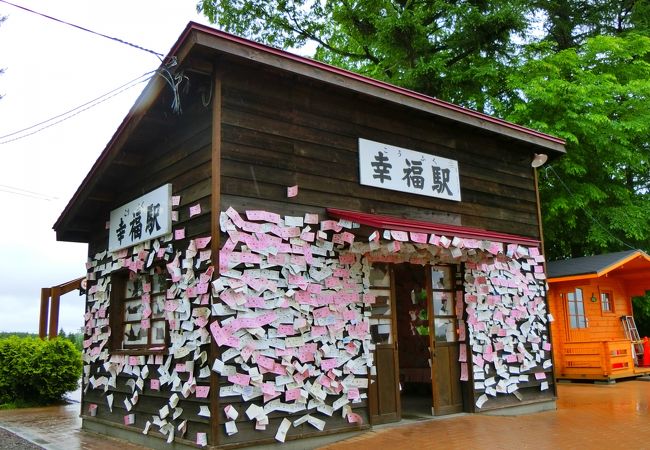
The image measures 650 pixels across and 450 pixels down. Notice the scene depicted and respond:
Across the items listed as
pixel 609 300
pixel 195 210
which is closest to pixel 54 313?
pixel 195 210

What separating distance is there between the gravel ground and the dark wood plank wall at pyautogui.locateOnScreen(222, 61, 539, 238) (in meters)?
4.12

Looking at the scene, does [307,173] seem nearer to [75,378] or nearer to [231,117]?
[231,117]

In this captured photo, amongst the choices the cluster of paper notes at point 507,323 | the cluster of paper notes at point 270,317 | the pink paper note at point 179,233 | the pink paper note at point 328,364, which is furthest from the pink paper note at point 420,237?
the pink paper note at point 179,233

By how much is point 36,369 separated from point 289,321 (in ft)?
26.2

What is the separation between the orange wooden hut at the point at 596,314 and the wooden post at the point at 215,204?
934cm

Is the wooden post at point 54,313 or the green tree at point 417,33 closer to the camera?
the wooden post at point 54,313

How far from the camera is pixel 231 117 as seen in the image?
6.19 metres

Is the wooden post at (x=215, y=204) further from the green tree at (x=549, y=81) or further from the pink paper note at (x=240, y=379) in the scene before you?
the green tree at (x=549, y=81)

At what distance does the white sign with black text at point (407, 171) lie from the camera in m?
7.30

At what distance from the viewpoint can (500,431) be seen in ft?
22.3

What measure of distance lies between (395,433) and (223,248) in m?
2.97

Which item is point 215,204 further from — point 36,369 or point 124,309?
point 36,369

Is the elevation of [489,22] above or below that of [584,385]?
above

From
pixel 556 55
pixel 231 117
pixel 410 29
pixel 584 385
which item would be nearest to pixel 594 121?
pixel 556 55
